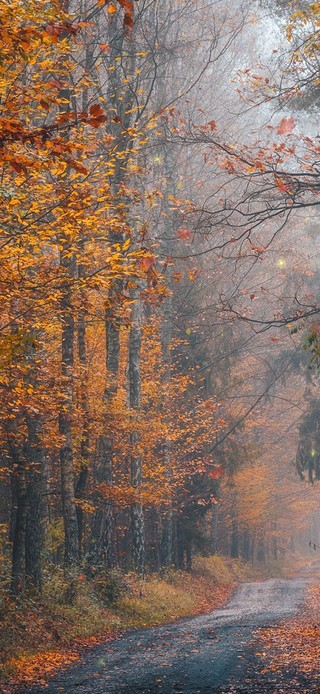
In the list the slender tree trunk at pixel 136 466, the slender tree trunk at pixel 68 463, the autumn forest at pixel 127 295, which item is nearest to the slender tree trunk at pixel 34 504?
the autumn forest at pixel 127 295

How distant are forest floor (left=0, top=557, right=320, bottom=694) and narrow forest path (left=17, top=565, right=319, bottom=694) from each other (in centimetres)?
27

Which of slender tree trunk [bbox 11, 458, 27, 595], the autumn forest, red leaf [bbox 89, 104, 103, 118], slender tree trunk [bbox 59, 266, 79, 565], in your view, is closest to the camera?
red leaf [bbox 89, 104, 103, 118]

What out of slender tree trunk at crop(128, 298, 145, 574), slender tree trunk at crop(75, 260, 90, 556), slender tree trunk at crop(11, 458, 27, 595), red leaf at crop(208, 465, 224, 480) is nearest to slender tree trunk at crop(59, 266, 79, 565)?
slender tree trunk at crop(75, 260, 90, 556)

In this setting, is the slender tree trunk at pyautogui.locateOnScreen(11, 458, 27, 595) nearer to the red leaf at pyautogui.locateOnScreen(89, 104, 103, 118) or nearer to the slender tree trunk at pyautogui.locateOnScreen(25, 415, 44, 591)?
the slender tree trunk at pyautogui.locateOnScreen(25, 415, 44, 591)

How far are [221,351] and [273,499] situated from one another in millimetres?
23753

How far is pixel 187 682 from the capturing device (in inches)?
376

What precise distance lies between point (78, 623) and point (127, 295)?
400 inches

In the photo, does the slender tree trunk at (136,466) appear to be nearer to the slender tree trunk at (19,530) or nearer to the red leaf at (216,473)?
the red leaf at (216,473)

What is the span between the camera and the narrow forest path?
9195mm

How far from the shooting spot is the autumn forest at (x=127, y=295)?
10.3m

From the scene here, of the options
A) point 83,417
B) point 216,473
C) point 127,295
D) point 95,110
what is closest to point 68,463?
point 83,417

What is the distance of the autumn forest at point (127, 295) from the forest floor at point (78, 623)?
10 cm

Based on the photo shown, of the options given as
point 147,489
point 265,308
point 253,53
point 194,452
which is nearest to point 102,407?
point 147,489

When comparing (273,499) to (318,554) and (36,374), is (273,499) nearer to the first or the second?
(318,554)
